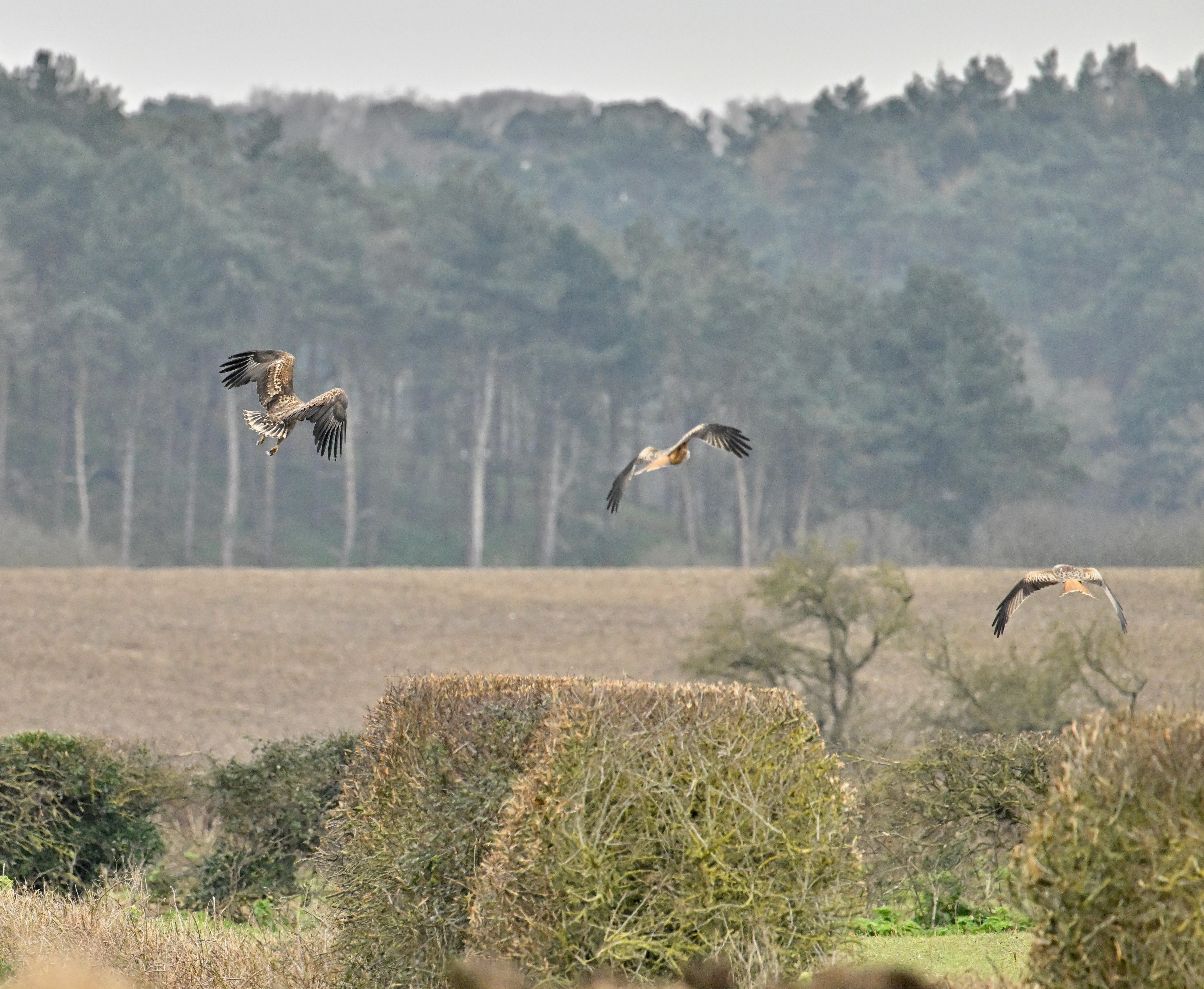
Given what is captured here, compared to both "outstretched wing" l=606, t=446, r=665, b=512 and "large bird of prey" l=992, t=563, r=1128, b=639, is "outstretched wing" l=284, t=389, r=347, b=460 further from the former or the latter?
"large bird of prey" l=992, t=563, r=1128, b=639

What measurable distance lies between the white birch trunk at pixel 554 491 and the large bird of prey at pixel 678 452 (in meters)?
48.5

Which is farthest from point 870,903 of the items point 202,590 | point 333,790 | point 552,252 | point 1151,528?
point 552,252

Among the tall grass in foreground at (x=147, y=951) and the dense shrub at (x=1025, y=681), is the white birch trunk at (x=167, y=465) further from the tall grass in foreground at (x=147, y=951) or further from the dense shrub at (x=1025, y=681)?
the tall grass in foreground at (x=147, y=951)

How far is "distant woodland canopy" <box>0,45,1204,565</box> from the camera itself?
5516cm

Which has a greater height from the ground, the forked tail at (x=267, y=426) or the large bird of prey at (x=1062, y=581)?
the forked tail at (x=267, y=426)

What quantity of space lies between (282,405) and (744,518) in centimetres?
5013

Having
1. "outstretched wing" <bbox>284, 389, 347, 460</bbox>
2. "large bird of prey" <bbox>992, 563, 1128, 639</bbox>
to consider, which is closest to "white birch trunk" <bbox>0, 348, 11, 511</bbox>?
"outstretched wing" <bbox>284, 389, 347, 460</bbox>

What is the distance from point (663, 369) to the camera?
61.2 metres

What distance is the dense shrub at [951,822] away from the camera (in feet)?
38.5

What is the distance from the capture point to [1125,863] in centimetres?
545

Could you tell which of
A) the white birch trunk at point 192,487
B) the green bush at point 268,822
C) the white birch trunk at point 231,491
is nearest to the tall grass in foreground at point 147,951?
the green bush at point 268,822

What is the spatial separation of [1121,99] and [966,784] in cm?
7160

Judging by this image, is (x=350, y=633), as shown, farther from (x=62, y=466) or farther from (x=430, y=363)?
(x=62, y=466)

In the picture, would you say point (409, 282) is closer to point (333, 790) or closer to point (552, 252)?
point (552, 252)
